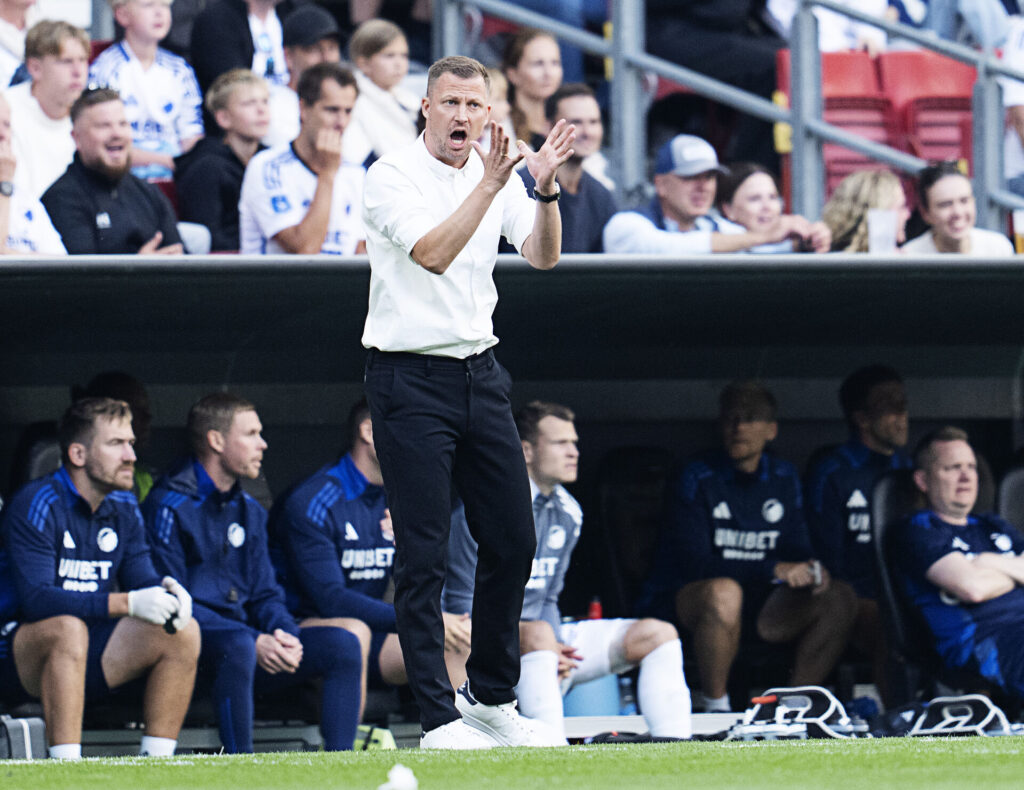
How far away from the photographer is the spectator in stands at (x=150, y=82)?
7719 millimetres

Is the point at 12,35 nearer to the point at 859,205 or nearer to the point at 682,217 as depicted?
the point at 682,217

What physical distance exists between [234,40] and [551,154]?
4.07 meters

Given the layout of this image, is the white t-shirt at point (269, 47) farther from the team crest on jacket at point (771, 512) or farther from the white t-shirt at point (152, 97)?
the team crest on jacket at point (771, 512)

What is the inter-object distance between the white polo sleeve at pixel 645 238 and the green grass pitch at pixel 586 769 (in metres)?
2.53

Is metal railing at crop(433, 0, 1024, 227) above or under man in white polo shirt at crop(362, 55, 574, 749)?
above

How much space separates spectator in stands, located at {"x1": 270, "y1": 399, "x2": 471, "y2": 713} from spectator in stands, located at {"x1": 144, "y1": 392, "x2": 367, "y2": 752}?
144 mm

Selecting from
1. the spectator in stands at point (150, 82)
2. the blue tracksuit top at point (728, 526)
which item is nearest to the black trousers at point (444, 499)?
the blue tracksuit top at point (728, 526)

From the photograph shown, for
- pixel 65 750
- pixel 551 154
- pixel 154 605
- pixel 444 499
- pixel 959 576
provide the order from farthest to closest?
pixel 959 576, pixel 154 605, pixel 65 750, pixel 444 499, pixel 551 154

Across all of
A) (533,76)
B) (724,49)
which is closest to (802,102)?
(533,76)

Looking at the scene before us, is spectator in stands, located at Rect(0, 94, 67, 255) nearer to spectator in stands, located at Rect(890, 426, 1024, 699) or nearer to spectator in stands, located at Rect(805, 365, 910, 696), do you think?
spectator in stands, located at Rect(890, 426, 1024, 699)

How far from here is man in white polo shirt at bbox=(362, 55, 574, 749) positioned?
4531 millimetres

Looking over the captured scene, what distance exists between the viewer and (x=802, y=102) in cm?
757

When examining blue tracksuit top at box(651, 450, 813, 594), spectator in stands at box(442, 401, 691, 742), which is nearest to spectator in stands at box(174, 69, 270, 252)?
spectator in stands at box(442, 401, 691, 742)

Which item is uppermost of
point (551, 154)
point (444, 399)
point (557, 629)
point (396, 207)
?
point (551, 154)
